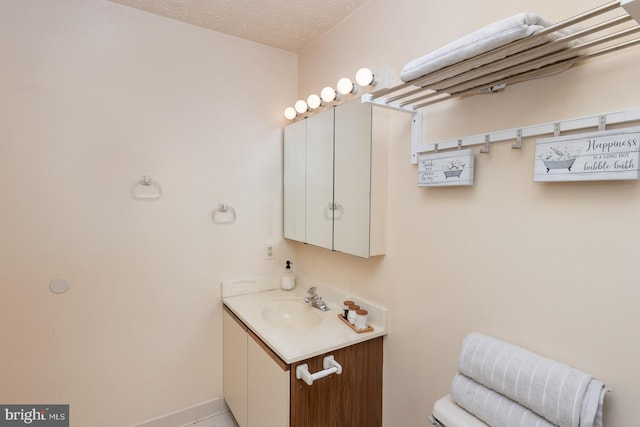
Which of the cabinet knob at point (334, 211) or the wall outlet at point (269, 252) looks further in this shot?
the wall outlet at point (269, 252)

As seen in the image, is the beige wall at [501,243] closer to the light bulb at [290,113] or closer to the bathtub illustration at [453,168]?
the bathtub illustration at [453,168]

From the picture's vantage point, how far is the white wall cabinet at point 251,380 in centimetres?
138

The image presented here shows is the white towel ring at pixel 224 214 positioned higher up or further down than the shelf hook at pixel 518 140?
further down

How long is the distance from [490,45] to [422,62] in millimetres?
209

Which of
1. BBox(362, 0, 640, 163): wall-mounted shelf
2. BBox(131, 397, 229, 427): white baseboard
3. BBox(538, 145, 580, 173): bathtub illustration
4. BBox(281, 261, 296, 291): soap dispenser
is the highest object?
BBox(362, 0, 640, 163): wall-mounted shelf

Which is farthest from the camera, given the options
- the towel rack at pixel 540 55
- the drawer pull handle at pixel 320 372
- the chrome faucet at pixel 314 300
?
the chrome faucet at pixel 314 300

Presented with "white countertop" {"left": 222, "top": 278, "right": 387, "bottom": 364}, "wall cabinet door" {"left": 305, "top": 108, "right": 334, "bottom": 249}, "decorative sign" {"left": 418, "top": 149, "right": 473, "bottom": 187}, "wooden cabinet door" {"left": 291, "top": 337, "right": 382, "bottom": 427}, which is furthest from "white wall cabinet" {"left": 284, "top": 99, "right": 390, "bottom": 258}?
"wooden cabinet door" {"left": 291, "top": 337, "right": 382, "bottom": 427}

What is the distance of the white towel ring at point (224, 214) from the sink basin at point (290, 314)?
23.1 inches

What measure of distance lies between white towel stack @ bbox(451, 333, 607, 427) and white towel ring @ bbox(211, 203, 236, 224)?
149cm

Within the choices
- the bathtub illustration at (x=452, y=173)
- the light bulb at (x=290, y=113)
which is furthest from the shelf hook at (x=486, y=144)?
the light bulb at (x=290, y=113)

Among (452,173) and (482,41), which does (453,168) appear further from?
(482,41)

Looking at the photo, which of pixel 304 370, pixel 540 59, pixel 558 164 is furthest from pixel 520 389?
pixel 540 59

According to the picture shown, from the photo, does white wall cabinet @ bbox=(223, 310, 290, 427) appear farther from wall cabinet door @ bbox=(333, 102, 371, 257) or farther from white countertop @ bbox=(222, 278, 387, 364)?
wall cabinet door @ bbox=(333, 102, 371, 257)

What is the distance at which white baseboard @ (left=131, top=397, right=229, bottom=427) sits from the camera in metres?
1.92
